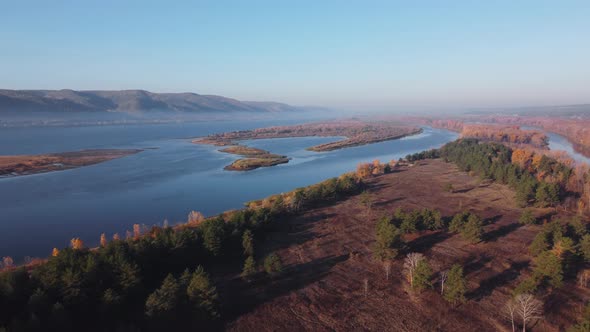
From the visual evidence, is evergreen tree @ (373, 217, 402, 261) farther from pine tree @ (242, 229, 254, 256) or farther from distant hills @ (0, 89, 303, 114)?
distant hills @ (0, 89, 303, 114)

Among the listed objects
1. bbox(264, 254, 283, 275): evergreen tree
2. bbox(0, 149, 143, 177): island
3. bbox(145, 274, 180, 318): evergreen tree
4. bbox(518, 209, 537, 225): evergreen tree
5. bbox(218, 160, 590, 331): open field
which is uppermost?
bbox(0, 149, 143, 177): island

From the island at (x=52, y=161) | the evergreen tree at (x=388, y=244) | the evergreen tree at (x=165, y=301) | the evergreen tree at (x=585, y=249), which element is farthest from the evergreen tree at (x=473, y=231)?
the island at (x=52, y=161)

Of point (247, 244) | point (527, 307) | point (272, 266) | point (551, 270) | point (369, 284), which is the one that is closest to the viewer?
point (527, 307)

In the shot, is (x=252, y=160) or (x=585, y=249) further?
(x=252, y=160)

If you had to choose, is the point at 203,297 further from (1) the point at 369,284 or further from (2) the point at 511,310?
(2) the point at 511,310

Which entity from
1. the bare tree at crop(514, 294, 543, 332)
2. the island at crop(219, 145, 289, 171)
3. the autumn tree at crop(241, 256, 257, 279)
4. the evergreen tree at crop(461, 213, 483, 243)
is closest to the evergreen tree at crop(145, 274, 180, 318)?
the autumn tree at crop(241, 256, 257, 279)

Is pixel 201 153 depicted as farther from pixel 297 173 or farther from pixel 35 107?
pixel 35 107

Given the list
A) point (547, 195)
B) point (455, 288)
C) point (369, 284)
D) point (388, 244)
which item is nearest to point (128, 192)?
point (388, 244)
